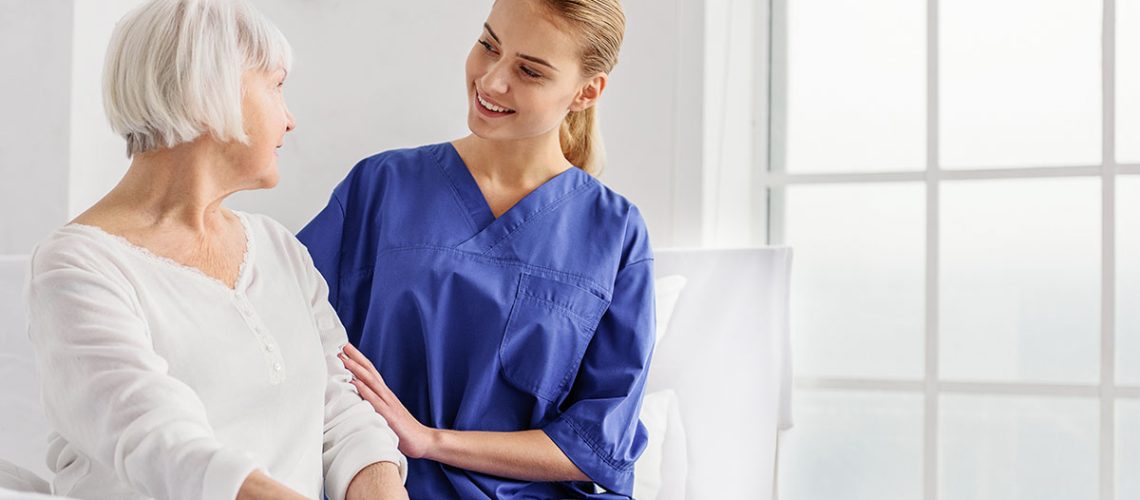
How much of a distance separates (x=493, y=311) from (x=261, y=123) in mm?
435

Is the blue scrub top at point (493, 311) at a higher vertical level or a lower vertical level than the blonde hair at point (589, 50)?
lower

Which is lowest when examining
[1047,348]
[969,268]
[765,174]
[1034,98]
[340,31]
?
[1047,348]

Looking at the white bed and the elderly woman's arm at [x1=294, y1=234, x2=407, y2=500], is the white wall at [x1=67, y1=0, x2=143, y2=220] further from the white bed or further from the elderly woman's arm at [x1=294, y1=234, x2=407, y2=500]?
the white bed

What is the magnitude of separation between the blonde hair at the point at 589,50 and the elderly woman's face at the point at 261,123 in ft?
1.58

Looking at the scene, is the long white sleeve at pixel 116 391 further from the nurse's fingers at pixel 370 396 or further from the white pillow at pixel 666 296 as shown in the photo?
the white pillow at pixel 666 296

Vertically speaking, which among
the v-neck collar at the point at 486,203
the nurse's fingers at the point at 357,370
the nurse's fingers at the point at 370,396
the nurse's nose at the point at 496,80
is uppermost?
the nurse's nose at the point at 496,80

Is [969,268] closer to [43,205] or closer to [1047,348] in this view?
[1047,348]

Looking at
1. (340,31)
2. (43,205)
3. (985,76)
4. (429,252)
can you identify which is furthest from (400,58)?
(985,76)

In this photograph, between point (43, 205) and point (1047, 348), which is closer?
point (43, 205)

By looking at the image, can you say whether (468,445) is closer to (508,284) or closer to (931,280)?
(508,284)

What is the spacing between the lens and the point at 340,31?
221 centimetres

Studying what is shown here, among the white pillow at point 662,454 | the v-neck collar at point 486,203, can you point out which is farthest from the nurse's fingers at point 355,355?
the white pillow at point 662,454

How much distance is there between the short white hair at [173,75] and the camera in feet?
3.26

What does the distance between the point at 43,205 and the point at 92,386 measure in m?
1.06
